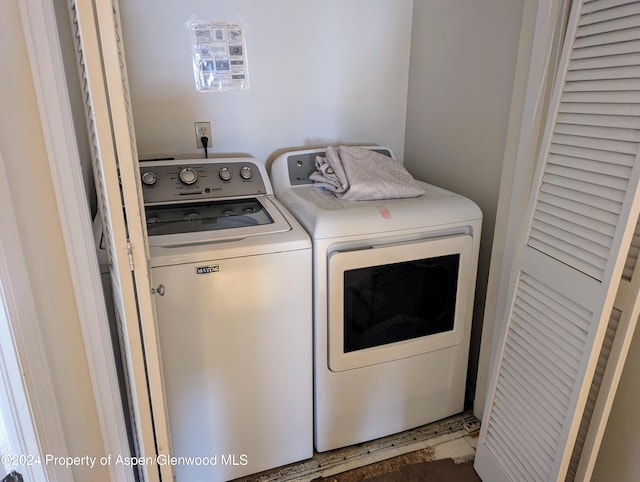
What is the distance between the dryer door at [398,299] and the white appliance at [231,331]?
123 millimetres

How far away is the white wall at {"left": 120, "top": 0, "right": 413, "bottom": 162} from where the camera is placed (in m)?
1.75

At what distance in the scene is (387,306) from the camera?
5.08 feet

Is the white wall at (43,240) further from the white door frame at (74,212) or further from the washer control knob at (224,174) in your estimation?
the washer control knob at (224,174)

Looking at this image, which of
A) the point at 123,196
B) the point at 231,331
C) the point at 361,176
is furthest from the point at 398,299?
the point at 123,196

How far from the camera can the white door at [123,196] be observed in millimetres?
754

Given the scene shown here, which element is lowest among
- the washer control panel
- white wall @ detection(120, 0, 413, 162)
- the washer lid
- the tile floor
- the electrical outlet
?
the tile floor

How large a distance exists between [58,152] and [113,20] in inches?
13.1

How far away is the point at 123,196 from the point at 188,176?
2.89ft

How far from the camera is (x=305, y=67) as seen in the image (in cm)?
196

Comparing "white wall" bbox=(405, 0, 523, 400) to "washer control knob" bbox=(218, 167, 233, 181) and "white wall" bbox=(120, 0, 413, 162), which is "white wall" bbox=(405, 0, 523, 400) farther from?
"washer control knob" bbox=(218, 167, 233, 181)

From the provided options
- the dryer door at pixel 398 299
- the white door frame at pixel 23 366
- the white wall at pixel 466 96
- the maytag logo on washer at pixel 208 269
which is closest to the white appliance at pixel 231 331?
the maytag logo on washer at pixel 208 269

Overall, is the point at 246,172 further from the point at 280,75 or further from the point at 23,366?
the point at 23,366

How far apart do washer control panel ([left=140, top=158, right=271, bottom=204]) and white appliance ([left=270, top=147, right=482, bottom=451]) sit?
0.52ft

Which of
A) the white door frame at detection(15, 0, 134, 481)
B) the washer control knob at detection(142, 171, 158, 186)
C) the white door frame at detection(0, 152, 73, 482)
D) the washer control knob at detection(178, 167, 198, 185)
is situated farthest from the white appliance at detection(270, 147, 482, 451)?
the white door frame at detection(0, 152, 73, 482)
